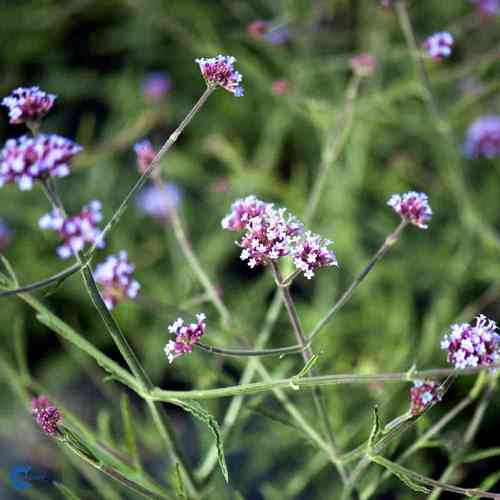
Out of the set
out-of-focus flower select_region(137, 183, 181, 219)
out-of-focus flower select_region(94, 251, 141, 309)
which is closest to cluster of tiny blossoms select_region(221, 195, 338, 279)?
out-of-focus flower select_region(94, 251, 141, 309)

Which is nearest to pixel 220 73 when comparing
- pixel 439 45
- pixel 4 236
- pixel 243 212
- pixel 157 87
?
pixel 243 212

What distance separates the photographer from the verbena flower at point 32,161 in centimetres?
123

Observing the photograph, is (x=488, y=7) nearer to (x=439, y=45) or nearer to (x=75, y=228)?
(x=439, y=45)

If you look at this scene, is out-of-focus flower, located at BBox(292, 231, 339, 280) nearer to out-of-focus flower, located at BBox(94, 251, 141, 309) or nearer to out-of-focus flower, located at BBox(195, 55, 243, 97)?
out-of-focus flower, located at BBox(195, 55, 243, 97)

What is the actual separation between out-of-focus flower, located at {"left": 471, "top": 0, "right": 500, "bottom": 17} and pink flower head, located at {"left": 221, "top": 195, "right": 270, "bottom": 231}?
6.82 ft

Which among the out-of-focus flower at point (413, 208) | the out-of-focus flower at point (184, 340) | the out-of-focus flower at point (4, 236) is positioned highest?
the out-of-focus flower at point (4, 236)

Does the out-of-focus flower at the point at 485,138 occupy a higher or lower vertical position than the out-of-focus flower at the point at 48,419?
higher

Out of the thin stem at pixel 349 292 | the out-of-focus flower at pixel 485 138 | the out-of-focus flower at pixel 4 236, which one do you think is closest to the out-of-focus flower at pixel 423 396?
the thin stem at pixel 349 292

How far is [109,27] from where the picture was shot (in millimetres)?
3875

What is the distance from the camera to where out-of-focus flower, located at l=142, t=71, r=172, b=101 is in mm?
3287

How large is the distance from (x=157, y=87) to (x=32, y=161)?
214 centimetres

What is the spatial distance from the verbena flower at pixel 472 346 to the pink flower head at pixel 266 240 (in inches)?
12.9

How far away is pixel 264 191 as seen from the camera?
10.3ft

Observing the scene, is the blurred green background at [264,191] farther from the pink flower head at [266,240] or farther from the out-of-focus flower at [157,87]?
the pink flower head at [266,240]
